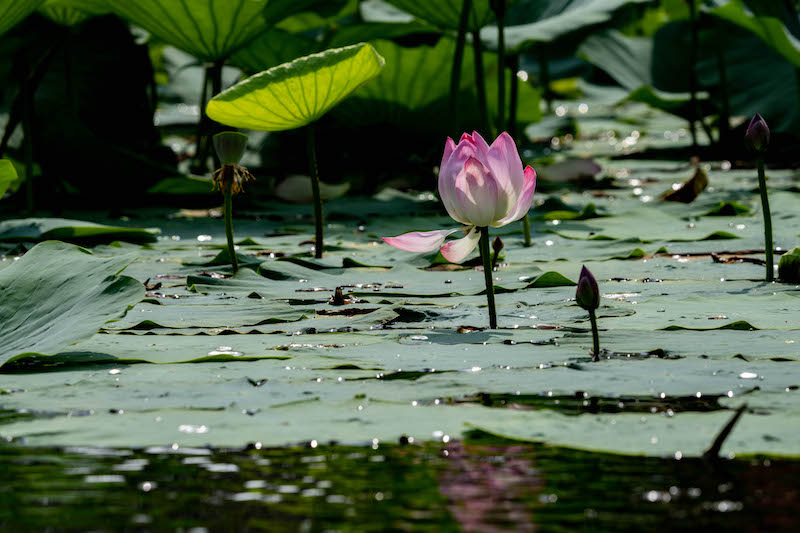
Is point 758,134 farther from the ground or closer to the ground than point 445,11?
closer to the ground

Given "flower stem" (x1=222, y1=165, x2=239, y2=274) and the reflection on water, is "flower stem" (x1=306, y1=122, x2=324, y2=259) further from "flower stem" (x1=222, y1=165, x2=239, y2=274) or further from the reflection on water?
the reflection on water

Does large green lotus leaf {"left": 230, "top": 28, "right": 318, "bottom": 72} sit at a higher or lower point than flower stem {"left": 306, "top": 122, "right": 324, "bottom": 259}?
higher

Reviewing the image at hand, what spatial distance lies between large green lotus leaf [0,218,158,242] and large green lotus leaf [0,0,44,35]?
1.76 ft

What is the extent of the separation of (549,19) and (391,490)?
3.23 m

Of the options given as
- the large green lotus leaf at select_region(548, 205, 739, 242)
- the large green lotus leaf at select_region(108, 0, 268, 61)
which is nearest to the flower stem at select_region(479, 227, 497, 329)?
the large green lotus leaf at select_region(548, 205, 739, 242)

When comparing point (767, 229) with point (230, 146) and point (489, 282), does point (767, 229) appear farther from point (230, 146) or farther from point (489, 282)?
point (230, 146)

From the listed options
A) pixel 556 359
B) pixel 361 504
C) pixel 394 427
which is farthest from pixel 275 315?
pixel 361 504

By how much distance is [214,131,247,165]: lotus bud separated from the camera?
220cm

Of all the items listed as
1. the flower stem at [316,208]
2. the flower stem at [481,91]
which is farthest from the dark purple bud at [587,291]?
the flower stem at [481,91]

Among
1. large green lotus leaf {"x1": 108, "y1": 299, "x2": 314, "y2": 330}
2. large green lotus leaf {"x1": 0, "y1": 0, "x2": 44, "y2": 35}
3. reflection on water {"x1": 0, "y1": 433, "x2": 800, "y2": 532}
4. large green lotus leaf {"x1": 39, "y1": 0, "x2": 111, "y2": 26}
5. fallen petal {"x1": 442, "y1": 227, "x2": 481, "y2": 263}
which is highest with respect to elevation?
large green lotus leaf {"x1": 39, "y1": 0, "x2": 111, "y2": 26}

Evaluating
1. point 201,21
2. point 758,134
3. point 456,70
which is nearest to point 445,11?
point 456,70

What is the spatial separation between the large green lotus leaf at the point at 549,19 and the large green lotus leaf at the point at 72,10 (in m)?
1.32

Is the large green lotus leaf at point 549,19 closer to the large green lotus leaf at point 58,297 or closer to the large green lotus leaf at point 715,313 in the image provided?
the large green lotus leaf at point 715,313

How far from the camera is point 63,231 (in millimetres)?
2639
